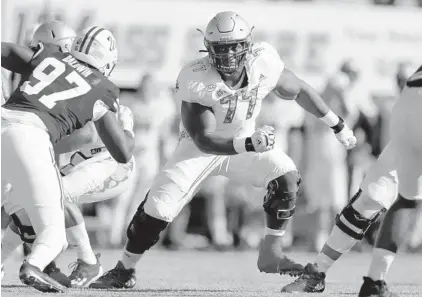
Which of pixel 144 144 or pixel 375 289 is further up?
pixel 375 289

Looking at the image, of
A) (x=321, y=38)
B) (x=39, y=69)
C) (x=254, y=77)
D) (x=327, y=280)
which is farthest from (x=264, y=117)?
(x=39, y=69)

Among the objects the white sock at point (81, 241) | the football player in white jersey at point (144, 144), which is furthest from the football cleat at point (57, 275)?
the football player in white jersey at point (144, 144)

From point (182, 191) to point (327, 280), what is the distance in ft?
5.57

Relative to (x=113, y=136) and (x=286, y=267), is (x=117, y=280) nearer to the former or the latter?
(x=286, y=267)

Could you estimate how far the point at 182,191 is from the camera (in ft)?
23.3

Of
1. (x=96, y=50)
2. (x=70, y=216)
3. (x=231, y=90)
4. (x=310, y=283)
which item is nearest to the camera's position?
(x=96, y=50)

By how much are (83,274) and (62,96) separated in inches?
61.3

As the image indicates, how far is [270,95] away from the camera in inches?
471

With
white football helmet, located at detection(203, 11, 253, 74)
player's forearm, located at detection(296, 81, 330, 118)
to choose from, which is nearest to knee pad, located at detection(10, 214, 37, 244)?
white football helmet, located at detection(203, 11, 253, 74)

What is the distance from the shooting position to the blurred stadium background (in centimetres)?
1182

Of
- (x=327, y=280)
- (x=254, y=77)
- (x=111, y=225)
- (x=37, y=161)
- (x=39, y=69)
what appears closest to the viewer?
(x=37, y=161)

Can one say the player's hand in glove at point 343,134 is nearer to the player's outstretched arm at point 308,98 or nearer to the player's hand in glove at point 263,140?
the player's outstretched arm at point 308,98

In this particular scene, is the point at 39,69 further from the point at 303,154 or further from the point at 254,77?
the point at 303,154

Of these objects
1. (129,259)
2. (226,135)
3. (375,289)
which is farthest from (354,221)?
(129,259)
